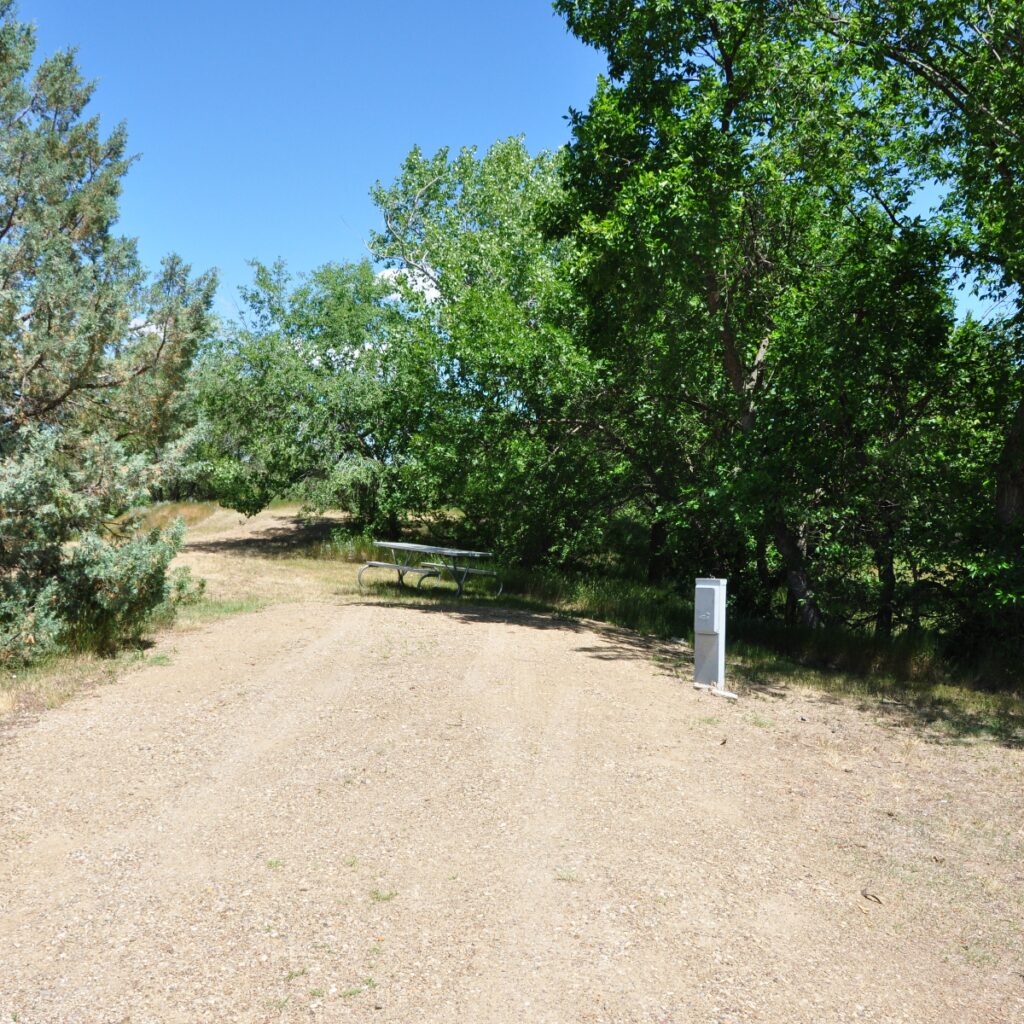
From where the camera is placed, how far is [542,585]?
16906 mm

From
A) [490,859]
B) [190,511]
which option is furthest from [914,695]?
[190,511]

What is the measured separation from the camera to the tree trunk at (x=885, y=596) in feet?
42.1

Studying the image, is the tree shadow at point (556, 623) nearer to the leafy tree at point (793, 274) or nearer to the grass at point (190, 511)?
the leafy tree at point (793, 274)

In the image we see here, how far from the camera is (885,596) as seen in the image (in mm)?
13172

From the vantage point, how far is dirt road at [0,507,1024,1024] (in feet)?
10.8

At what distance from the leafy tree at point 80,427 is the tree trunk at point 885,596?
9450 mm

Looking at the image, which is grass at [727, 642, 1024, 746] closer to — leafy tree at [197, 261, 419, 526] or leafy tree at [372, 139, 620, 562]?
leafy tree at [372, 139, 620, 562]

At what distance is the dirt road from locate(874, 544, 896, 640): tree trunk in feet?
18.9

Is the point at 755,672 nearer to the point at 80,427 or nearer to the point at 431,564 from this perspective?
the point at 80,427

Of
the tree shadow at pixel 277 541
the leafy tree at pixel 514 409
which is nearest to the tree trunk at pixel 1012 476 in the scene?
the leafy tree at pixel 514 409

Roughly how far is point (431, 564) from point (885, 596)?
8535 mm

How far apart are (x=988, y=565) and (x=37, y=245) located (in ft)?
33.7

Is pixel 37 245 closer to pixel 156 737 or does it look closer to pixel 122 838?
pixel 156 737

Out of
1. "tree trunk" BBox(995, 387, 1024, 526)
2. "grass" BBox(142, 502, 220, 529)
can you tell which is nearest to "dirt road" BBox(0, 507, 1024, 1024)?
"tree trunk" BBox(995, 387, 1024, 526)
